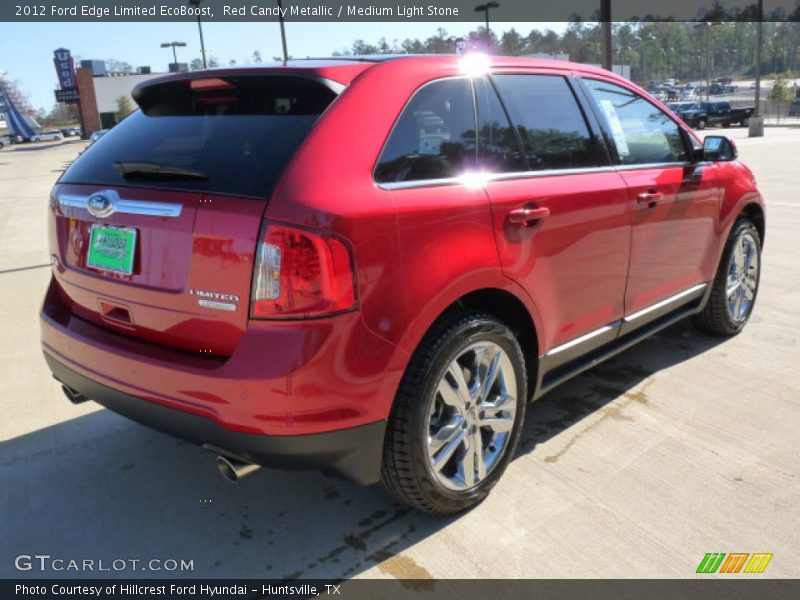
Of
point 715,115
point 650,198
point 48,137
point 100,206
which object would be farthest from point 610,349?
point 48,137

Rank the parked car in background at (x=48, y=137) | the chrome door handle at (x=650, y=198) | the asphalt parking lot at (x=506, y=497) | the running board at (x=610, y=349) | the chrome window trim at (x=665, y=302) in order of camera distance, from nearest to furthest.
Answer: the asphalt parking lot at (x=506, y=497) → the running board at (x=610, y=349) → the chrome door handle at (x=650, y=198) → the chrome window trim at (x=665, y=302) → the parked car in background at (x=48, y=137)

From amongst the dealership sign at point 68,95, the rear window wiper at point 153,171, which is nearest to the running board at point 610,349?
the rear window wiper at point 153,171

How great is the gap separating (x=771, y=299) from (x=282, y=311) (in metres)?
4.70

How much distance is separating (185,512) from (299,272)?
1.31 meters

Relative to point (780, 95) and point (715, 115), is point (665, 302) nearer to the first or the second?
point (715, 115)

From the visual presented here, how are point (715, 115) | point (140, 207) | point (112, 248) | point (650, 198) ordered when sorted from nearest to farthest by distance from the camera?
point (140, 207) < point (112, 248) < point (650, 198) < point (715, 115)

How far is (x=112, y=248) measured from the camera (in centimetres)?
254

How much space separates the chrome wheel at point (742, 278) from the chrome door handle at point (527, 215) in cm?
221

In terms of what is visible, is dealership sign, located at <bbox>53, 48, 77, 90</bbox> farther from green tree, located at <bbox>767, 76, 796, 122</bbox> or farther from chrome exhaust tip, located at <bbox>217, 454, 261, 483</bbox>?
chrome exhaust tip, located at <bbox>217, 454, 261, 483</bbox>

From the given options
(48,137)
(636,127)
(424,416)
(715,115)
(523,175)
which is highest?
(48,137)

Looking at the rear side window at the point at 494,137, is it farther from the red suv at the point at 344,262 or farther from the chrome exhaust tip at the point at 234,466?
the chrome exhaust tip at the point at 234,466

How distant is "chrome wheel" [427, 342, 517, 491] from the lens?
2621 millimetres

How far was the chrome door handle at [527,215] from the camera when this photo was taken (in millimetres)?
2747

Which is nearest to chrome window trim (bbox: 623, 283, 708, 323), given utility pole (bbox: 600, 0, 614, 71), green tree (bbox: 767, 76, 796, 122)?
utility pole (bbox: 600, 0, 614, 71)
